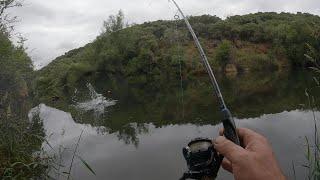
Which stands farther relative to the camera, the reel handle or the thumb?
the reel handle

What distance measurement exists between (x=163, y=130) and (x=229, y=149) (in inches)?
710

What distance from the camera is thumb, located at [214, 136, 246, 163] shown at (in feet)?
5.44

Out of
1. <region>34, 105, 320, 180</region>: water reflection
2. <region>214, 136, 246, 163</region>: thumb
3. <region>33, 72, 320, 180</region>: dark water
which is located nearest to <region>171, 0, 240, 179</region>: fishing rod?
<region>214, 136, 246, 163</region>: thumb

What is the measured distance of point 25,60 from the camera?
27.5 m

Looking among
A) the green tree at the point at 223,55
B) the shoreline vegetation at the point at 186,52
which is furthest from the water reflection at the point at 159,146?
the green tree at the point at 223,55

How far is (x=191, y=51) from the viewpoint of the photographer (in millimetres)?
69750

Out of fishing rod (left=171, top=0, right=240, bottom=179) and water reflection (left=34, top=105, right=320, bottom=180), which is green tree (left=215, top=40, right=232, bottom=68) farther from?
fishing rod (left=171, top=0, right=240, bottom=179)

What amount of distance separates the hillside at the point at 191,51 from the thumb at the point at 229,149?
5851cm

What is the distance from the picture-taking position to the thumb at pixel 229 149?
1.66 m

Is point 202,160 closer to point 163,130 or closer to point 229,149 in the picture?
point 229,149

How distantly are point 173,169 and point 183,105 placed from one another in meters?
16.5

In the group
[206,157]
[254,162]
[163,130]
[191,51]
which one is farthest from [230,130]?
[191,51]

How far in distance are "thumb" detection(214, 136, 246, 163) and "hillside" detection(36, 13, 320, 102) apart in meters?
58.5

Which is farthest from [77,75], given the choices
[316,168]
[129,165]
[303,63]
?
[316,168]
